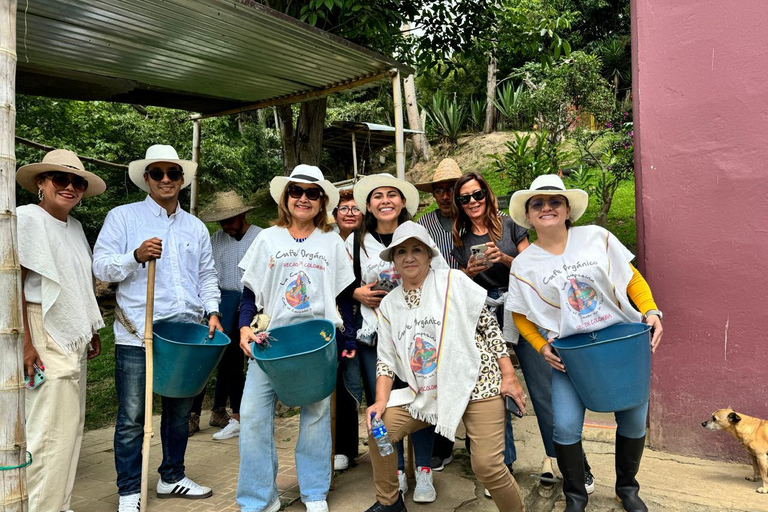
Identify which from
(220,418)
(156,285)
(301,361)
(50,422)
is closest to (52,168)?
(156,285)

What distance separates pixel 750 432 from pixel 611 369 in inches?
60.5

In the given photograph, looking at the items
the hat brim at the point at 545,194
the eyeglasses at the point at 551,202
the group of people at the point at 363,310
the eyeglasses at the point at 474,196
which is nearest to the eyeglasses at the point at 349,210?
the group of people at the point at 363,310

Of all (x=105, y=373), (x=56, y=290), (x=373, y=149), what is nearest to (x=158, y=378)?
(x=56, y=290)

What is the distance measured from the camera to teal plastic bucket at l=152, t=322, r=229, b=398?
11.1ft

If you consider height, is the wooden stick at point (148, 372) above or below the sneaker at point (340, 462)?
above

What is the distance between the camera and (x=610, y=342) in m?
2.87

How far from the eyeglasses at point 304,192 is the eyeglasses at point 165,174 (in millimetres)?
740

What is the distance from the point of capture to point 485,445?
2.94 m

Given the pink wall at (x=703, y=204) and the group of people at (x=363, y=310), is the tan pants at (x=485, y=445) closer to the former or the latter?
the group of people at (x=363, y=310)

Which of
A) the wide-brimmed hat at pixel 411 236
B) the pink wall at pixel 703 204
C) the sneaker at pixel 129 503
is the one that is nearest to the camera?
the wide-brimmed hat at pixel 411 236

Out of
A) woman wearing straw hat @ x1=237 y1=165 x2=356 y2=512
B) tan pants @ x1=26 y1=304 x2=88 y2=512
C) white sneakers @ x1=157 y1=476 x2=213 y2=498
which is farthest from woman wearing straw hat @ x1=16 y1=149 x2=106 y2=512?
woman wearing straw hat @ x1=237 y1=165 x2=356 y2=512

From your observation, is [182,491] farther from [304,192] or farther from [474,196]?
[474,196]

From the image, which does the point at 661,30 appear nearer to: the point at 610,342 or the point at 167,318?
the point at 610,342

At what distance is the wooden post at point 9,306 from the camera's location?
7.06ft
